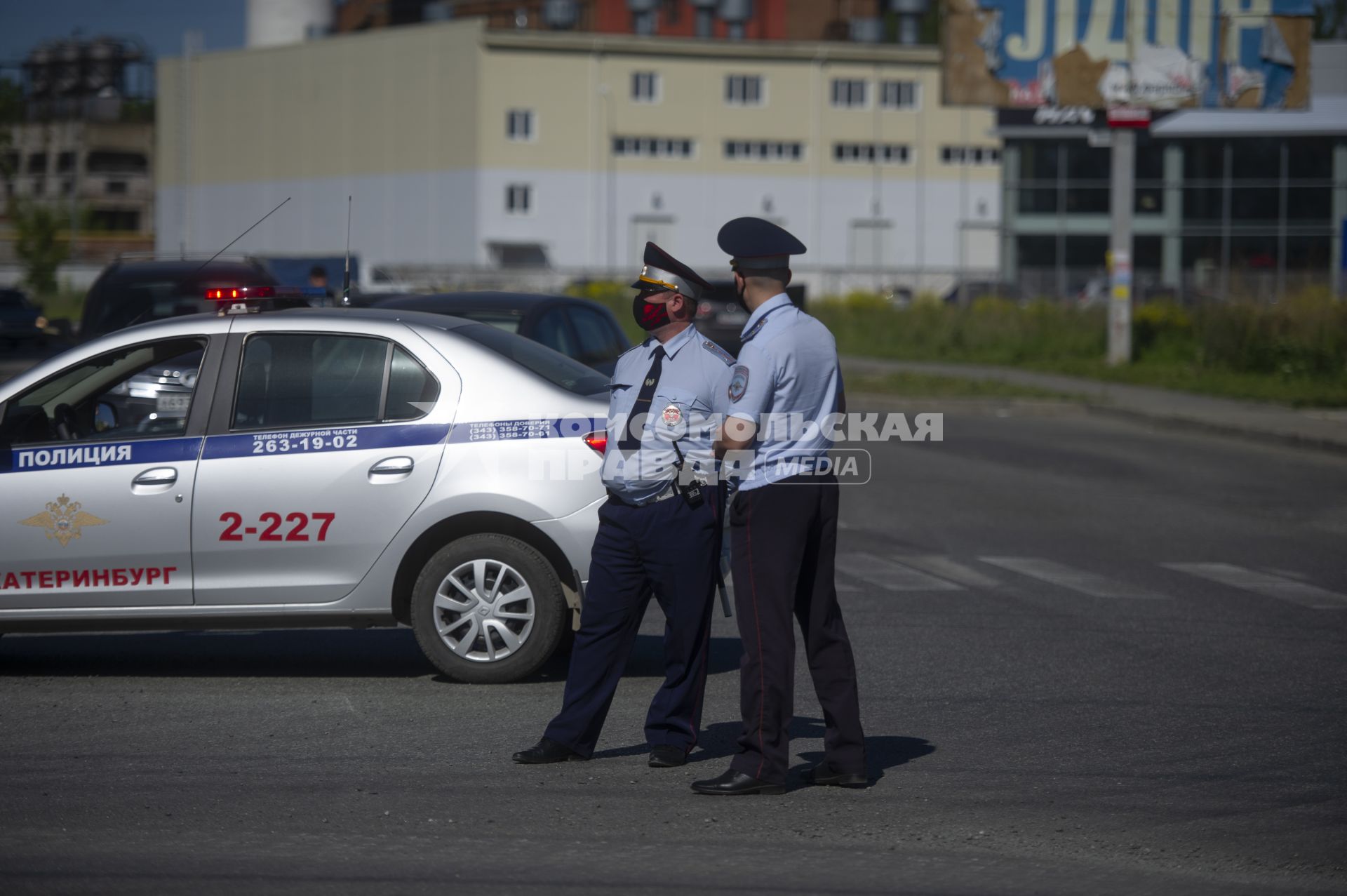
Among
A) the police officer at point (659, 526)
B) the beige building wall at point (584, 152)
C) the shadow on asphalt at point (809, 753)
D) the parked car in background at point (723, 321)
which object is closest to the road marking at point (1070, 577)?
the shadow on asphalt at point (809, 753)

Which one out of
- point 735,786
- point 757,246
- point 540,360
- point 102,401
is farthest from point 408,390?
point 735,786

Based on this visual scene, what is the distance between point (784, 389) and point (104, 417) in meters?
3.74

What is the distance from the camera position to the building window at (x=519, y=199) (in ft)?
230

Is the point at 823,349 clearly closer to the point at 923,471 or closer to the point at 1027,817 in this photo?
the point at 1027,817

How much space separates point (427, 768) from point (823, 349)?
216 cm

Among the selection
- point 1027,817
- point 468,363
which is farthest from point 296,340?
point 1027,817

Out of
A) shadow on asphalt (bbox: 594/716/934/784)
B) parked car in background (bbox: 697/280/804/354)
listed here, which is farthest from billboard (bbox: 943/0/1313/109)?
shadow on asphalt (bbox: 594/716/934/784)

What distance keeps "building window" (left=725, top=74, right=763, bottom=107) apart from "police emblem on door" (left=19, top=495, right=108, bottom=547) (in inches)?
2670

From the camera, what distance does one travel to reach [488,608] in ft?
23.1

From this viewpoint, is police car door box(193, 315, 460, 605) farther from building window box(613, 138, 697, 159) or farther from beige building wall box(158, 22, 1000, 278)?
building window box(613, 138, 697, 159)

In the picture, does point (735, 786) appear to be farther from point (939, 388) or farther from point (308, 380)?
point (939, 388)

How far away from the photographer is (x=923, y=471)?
15875 millimetres

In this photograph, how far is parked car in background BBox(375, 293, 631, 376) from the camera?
Answer: 39.5ft

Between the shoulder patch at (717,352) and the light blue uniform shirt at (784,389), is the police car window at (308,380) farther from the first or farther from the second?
the light blue uniform shirt at (784,389)
